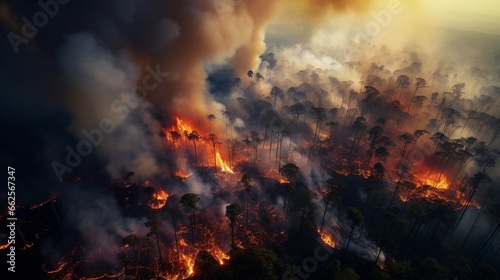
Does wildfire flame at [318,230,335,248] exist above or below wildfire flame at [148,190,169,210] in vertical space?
below

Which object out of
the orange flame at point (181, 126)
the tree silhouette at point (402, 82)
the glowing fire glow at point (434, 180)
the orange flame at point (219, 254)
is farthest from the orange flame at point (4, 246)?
the tree silhouette at point (402, 82)

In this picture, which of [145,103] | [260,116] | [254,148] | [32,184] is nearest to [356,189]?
[254,148]

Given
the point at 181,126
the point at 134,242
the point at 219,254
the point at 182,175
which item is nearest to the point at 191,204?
the point at 134,242

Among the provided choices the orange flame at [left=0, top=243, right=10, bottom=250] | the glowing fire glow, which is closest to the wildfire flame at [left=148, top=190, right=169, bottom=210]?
the orange flame at [left=0, top=243, right=10, bottom=250]

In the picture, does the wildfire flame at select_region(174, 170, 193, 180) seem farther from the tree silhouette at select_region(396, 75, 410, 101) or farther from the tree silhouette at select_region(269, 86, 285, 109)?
the tree silhouette at select_region(396, 75, 410, 101)

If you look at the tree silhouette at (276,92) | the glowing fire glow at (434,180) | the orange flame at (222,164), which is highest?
the tree silhouette at (276,92)

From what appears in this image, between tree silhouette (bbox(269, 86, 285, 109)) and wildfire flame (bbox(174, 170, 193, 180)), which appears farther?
tree silhouette (bbox(269, 86, 285, 109))

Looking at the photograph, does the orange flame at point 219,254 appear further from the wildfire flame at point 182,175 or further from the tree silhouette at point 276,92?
the tree silhouette at point 276,92
